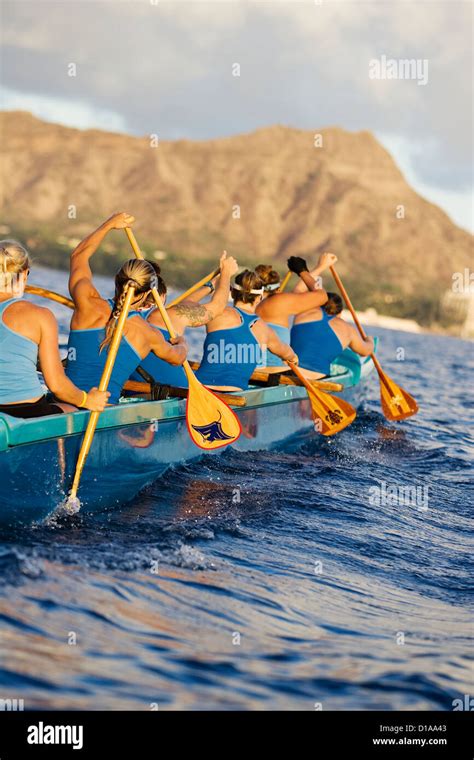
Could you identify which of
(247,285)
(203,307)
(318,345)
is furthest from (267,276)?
(318,345)

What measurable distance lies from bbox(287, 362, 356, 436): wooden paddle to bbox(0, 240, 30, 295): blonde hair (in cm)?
518

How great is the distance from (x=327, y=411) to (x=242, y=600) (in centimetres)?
535

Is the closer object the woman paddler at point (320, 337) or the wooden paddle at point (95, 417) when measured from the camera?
the wooden paddle at point (95, 417)

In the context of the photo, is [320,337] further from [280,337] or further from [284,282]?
[280,337]

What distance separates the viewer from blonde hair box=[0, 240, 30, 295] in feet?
18.4

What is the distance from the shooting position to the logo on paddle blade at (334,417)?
10.7 metres

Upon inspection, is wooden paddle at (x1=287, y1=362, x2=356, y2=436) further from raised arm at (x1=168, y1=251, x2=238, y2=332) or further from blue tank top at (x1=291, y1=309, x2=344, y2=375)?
raised arm at (x1=168, y1=251, x2=238, y2=332)

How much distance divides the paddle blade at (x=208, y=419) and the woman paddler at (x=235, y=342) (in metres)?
0.80

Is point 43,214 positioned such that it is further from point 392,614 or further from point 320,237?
point 392,614

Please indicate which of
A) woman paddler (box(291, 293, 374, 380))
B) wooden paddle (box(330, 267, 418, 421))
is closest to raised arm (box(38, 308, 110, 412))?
woman paddler (box(291, 293, 374, 380))

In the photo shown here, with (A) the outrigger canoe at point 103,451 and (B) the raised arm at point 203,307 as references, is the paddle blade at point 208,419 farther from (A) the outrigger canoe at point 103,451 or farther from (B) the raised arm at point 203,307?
(B) the raised arm at point 203,307

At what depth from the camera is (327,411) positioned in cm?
1065

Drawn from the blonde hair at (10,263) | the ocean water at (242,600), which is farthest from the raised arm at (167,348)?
the blonde hair at (10,263)

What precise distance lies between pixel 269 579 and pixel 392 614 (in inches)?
31.9
